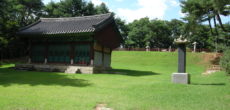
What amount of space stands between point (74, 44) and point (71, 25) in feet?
8.02

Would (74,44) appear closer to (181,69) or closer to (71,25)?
(71,25)

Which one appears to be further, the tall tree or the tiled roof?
the tall tree

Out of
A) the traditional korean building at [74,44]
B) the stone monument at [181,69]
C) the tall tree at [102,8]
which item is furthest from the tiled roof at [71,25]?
the tall tree at [102,8]

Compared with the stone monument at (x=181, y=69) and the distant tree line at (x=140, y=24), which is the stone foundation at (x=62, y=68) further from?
the stone monument at (x=181, y=69)

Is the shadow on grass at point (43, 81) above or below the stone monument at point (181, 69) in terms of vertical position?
below

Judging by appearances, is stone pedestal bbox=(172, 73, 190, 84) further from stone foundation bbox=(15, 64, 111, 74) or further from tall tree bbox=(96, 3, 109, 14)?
tall tree bbox=(96, 3, 109, 14)

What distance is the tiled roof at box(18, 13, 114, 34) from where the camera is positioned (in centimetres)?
1731

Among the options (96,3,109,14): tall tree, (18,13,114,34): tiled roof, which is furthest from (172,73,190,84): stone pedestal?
(96,3,109,14): tall tree

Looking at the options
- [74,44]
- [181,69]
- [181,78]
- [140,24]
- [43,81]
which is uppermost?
[140,24]

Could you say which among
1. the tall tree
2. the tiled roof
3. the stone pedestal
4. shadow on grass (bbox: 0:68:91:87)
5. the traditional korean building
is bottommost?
shadow on grass (bbox: 0:68:91:87)

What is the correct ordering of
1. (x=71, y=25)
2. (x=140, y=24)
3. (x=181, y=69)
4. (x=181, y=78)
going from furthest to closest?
(x=140, y=24)
(x=71, y=25)
(x=181, y=69)
(x=181, y=78)

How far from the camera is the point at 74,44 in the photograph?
18.4 meters

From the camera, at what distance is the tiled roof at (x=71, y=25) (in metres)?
17.3

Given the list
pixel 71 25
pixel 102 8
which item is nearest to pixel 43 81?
pixel 71 25
